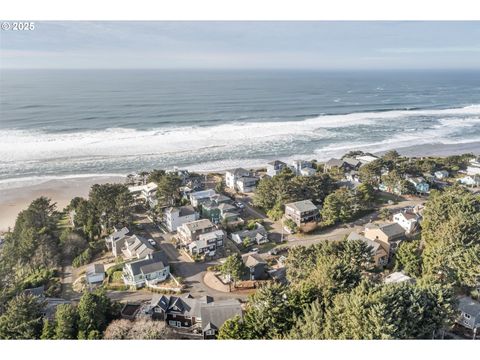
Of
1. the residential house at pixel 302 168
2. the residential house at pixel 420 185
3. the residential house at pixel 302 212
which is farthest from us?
the residential house at pixel 302 168

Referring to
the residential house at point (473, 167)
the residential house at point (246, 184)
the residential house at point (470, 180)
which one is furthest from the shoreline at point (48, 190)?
the residential house at point (473, 167)

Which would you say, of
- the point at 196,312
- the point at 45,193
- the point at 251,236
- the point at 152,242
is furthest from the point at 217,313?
the point at 45,193

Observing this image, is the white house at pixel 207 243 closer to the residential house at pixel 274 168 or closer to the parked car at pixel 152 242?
the parked car at pixel 152 242

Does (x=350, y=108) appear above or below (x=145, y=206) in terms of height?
above

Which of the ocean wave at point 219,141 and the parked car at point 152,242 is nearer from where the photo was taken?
the parked car at point 152,242

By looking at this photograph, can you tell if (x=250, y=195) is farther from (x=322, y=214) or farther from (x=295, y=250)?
(x=295, y=250)

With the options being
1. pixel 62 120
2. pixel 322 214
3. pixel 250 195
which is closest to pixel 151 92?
pixel 62 120
